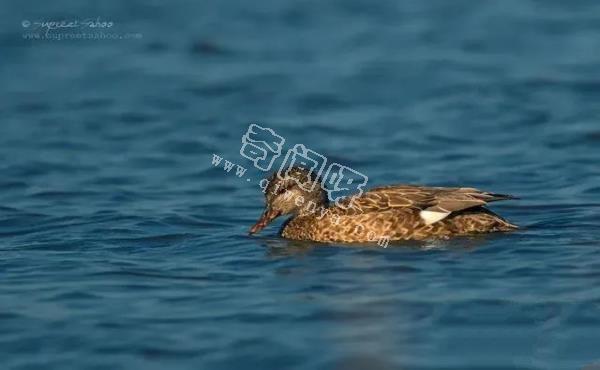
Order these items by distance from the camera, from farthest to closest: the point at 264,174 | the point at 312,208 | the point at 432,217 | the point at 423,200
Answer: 1. the point at 264,174
2. the point at 312,208
3. the point at 423,200
4. the point at 432,217

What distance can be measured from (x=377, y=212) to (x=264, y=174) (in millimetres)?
Result: 3507

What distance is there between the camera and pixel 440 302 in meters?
9.59

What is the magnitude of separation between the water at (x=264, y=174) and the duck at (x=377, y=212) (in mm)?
170

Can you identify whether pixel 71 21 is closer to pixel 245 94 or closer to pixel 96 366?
pixel 245 94

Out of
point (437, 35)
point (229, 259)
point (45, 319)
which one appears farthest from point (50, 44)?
point (45, 319)

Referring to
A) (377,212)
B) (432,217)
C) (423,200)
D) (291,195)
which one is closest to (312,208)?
(291,195)

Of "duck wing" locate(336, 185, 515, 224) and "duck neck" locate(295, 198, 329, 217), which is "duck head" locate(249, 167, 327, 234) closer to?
"duck neck" locate(295, 198, 329, 217)

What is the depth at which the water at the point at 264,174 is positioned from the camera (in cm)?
903

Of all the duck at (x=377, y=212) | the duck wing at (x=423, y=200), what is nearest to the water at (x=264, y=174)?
the duck at (x=377, y=212)

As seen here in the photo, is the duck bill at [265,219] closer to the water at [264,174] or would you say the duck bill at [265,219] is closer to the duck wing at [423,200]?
the water at [264,174]

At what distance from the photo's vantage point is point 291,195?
1202cm

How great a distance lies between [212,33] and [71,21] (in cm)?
201

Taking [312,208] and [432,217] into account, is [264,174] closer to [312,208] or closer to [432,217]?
[312,208]

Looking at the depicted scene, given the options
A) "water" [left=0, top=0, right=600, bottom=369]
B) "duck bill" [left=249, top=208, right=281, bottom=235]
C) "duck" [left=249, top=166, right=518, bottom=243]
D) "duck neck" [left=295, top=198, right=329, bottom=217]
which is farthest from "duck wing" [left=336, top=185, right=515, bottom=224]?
"duck bill" [left=249, top=208, right=281, bottom=235]
